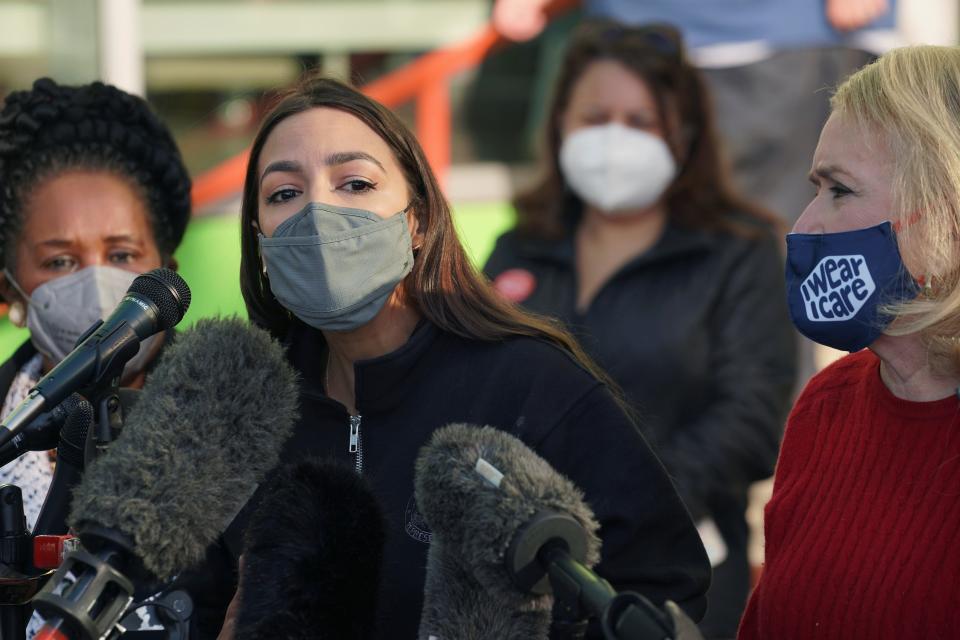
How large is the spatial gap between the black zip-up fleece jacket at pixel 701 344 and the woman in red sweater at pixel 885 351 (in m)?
1.45

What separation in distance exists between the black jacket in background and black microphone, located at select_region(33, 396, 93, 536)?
1.90 meters

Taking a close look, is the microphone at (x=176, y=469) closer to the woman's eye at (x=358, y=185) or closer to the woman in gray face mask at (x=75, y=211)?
the woman's eye at (x=358, y=185)

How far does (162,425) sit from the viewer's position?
6.79ft

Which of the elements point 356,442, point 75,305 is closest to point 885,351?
point 356,442

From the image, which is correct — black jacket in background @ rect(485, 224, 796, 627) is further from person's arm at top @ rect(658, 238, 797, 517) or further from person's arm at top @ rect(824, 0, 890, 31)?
person's arm at top @ rect(824, 0, 890, 31)

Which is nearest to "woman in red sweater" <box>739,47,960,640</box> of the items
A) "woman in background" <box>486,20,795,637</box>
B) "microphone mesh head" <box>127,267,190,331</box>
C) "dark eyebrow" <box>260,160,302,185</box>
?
"dark eyebrow" <box>260,160,302,185</box>

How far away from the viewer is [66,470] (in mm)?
2607

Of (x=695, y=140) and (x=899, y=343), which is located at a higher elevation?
(x=695, y=140)

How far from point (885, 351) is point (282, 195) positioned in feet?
4.38

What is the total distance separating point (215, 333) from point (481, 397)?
2.06ft

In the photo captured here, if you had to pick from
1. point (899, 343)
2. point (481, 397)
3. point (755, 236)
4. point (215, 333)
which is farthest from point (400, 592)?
point (755, 236)

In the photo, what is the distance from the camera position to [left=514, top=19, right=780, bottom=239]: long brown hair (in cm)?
450

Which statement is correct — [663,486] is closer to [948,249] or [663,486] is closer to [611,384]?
[611,384]

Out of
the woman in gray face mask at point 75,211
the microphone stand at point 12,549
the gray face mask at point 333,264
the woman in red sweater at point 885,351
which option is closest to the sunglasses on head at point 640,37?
the woman in gray face mask at point 75,211
